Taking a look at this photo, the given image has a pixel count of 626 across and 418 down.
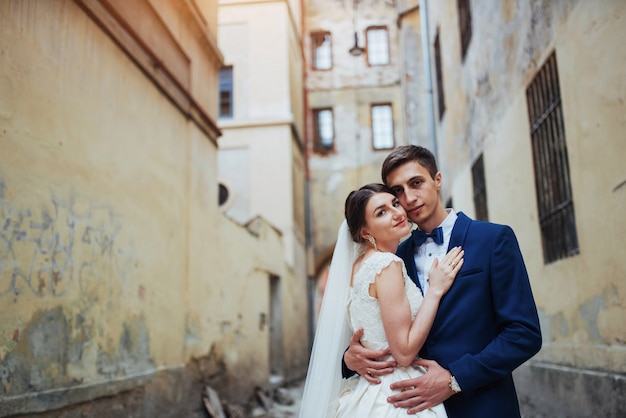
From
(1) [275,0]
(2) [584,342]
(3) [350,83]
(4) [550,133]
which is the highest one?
(1) [275,0]

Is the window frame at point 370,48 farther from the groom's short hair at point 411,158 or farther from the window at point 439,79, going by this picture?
the groom's short hair at point 411,158

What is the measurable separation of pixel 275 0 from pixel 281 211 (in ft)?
20.8

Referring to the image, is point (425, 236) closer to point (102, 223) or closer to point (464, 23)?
point (102, 223)

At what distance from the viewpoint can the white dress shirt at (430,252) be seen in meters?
2.81

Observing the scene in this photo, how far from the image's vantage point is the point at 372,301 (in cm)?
272

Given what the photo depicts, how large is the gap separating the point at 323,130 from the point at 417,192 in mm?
18578

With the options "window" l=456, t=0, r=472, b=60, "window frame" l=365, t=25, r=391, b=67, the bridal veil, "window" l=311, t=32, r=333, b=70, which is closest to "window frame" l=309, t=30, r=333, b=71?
"window" l=311, t=32, r=333, b=70

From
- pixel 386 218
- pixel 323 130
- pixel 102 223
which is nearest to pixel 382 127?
pixel 323 130

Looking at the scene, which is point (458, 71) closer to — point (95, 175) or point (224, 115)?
point (95, 175)

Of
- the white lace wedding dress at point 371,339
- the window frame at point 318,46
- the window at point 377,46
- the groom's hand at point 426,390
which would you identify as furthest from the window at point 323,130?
the groom's hand at point 426,390

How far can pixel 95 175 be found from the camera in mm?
5547

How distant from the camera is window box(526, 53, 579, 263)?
18.0ft

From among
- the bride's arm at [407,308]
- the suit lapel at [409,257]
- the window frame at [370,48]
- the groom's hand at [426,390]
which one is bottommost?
the groom's hand at [426,390]

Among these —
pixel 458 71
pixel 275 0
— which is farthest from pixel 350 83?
pixel 458 71
